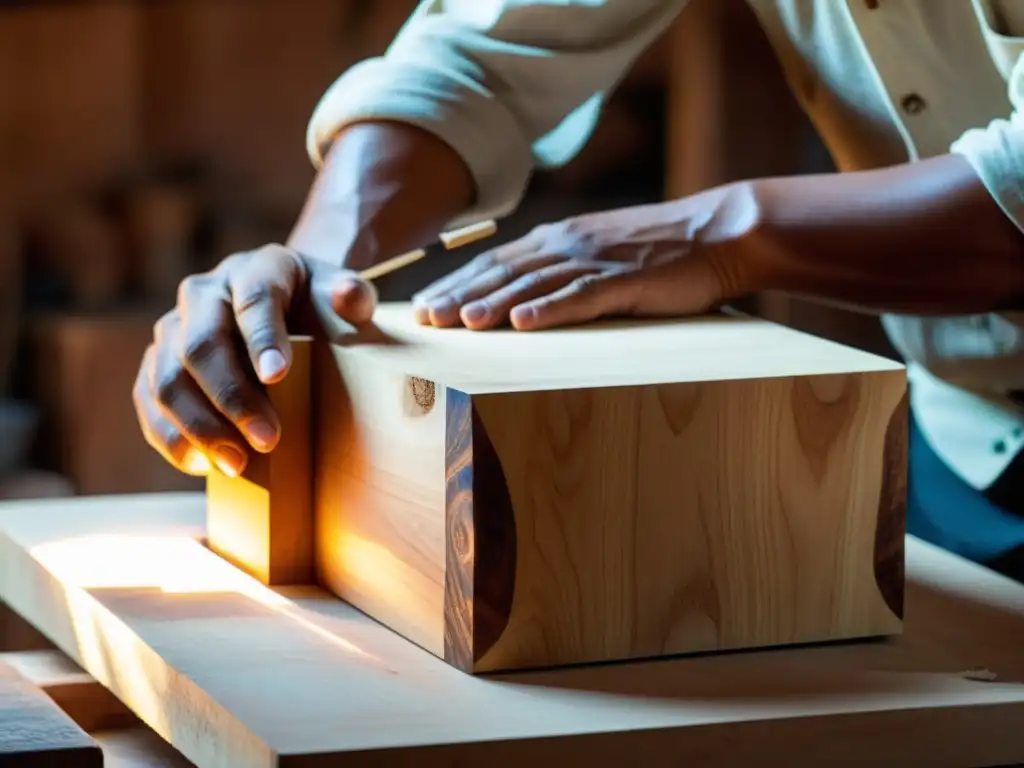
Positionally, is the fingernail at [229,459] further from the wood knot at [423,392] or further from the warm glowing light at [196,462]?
the wood knot at [423,392]

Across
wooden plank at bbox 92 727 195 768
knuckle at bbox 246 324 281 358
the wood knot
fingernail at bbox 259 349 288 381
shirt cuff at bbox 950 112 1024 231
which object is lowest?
wooden plank at bbox 92 727 195 768

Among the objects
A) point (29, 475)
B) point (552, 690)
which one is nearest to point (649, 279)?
point (552, 690)

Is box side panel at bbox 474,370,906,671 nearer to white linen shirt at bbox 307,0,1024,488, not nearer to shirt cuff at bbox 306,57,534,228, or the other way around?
white linen shirt at bbox 307,0,1024,488

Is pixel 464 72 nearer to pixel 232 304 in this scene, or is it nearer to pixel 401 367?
pixel 232 304

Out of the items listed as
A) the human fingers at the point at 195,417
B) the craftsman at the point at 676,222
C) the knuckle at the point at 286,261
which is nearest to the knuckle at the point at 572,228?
the craftsman at the point at 676,222

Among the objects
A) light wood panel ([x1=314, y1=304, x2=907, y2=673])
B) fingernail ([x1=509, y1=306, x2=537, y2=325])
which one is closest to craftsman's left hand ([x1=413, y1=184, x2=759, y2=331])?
fingernail ([x1=509, y1=306, x2=537, y2=325])

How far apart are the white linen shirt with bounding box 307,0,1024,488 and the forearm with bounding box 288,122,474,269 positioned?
2cm

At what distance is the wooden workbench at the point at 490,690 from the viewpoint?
0.91m

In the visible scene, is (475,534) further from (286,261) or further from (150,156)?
(150,156)

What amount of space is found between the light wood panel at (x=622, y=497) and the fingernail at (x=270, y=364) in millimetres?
45

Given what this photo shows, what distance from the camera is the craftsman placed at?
48.5 inches

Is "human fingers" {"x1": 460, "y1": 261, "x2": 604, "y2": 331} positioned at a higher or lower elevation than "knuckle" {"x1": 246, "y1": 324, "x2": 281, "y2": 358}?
higher

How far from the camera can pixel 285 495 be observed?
4.05 ft

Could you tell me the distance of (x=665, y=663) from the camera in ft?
3.47
